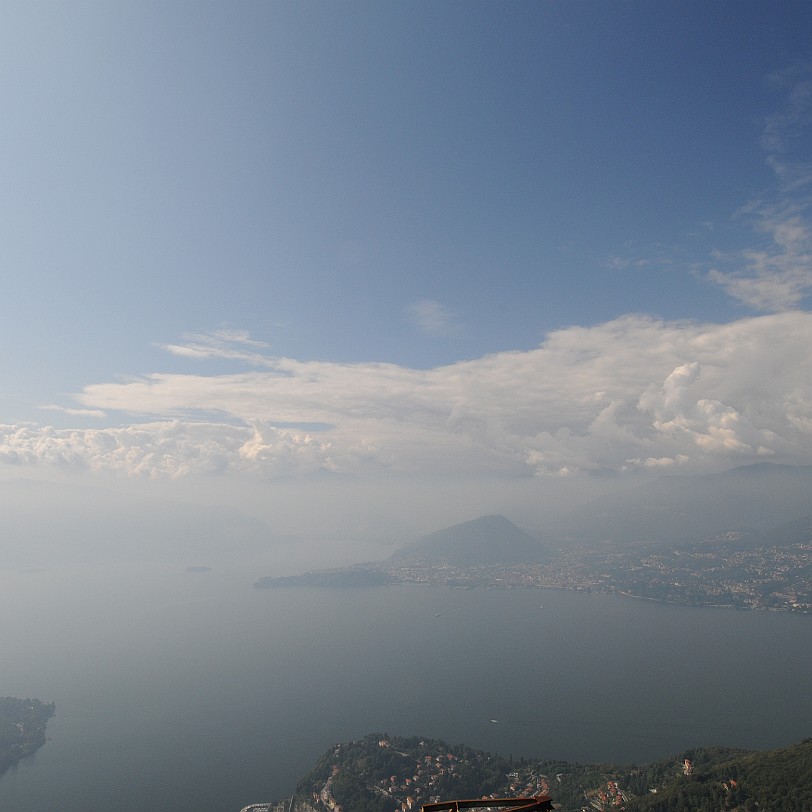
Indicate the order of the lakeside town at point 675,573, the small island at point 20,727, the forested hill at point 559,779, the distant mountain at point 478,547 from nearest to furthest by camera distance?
the forested hill at point 559,779 < the small island at point 20,727 < the lakeside town at point 675,573 < the distant mountain at point 478,547

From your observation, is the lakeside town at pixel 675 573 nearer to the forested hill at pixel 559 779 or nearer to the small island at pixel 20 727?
the forested hill at pixel 559 779

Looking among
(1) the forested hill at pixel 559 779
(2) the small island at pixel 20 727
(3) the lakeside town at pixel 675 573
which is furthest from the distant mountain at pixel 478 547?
(1) the forested hill at pixel 559 779

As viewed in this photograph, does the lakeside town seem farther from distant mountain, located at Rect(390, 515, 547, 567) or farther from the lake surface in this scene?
the lake surface

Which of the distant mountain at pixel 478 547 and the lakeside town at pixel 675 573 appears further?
the distant mountain at pixel 478 547

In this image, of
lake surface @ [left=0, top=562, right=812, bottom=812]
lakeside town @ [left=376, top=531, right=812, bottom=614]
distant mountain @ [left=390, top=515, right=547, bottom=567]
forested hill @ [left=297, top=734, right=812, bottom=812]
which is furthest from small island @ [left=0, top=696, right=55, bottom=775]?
distant mountain @ [left=390, top=515, right=547, bottom=567]

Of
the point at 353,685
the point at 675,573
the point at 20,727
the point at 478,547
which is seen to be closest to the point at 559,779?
the point at 353,685

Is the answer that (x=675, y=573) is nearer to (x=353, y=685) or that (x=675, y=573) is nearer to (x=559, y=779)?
(x=353, y=685)

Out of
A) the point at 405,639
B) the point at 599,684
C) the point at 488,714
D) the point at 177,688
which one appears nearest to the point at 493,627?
the point at 405,639

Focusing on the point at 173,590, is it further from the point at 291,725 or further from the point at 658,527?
the point at 658,527
